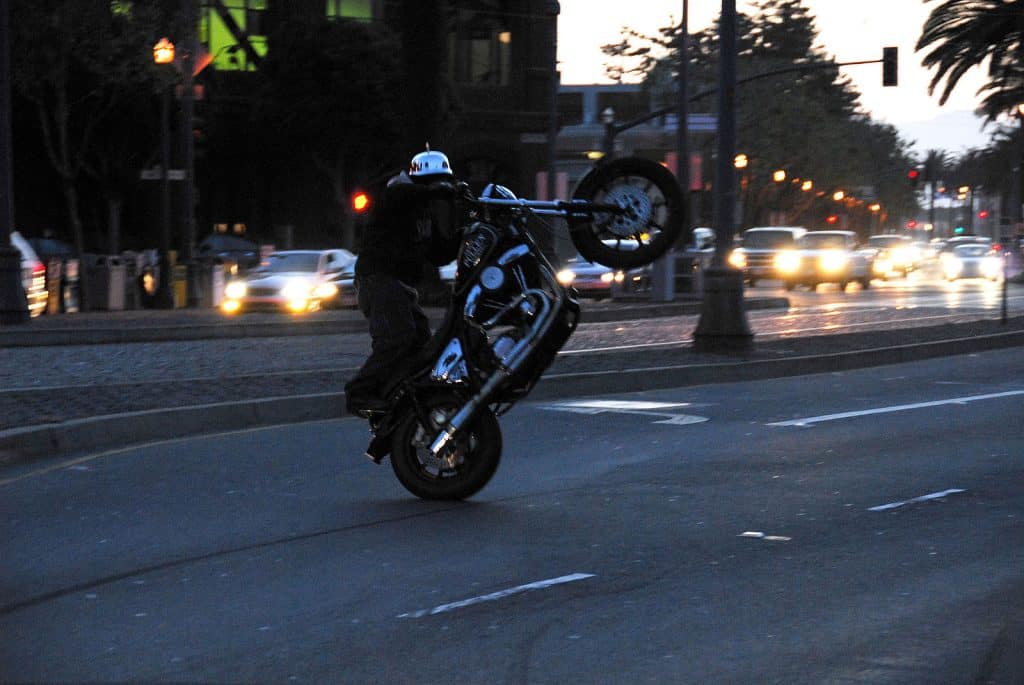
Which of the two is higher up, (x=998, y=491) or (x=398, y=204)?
(x=398, y=204)

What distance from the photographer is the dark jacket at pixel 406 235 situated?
877cm

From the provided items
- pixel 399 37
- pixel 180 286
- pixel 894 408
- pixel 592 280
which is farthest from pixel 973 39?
pixel 894 408

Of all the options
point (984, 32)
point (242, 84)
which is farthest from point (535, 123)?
point (984, 32)

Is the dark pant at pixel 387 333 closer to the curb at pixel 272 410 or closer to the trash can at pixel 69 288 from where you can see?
the curb at pixel 272 410

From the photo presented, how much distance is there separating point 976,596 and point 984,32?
3306cm

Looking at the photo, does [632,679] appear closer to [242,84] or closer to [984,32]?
[984,32]

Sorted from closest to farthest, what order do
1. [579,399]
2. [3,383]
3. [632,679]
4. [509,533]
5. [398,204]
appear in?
[632,679], [509,533], [398,204], [579,399], [3,383]

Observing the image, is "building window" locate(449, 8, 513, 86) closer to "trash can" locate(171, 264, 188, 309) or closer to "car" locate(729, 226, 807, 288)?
"car" locate(729, 226, 807, 288)

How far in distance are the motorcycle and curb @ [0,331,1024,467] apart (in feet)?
10.6

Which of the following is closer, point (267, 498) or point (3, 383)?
point (267, 498)

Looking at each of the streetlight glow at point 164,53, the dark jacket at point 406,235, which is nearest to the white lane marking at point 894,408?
the dark jacket at point 406,235

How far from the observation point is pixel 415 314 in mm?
9031

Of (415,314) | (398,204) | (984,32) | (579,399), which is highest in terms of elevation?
(984,32)

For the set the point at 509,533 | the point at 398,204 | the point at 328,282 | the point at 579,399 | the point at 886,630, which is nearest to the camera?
the point at 886,630
